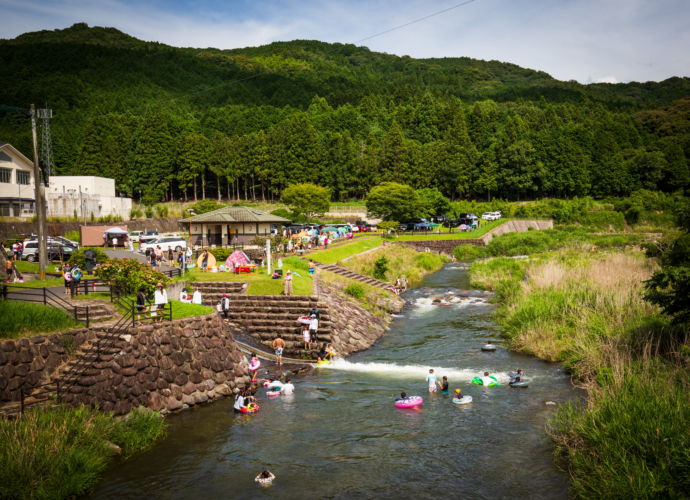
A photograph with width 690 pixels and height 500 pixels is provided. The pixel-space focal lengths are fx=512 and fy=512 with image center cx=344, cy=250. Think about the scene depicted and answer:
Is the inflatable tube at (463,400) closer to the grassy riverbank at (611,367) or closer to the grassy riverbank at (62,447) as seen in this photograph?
the grassy riverbank at (611,367)

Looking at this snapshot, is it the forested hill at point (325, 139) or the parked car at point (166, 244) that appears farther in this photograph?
the forested hill at point (325, 139)

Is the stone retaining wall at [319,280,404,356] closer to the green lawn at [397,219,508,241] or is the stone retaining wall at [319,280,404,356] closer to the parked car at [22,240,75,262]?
the parked car at [22,240,75,262]

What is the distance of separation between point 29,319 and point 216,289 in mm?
11827

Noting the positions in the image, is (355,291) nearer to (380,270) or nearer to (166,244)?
(380,270)

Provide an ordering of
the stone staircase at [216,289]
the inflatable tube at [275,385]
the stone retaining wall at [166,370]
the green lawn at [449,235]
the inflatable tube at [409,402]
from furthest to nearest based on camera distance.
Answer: the green lawn at [449,235]
the stone staircase at [216,289]
the inflatable tube at [275,385]
the inflatable tube at [409,402]
the stone retaining wall at [166,370]

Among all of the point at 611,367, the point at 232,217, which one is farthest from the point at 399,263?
the point at 611,367

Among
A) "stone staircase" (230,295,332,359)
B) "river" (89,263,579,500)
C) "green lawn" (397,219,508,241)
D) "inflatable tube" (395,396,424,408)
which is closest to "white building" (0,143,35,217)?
"stone staircase" (230,295,332,359)

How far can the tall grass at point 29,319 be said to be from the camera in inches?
640

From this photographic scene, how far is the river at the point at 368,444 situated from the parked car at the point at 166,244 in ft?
80.4

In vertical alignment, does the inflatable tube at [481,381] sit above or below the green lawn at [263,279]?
below

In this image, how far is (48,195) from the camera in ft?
197

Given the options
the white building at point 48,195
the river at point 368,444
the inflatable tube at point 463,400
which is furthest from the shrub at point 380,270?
the white building at point 48,195

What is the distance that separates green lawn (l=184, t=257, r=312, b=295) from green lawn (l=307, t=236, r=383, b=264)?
7.38m

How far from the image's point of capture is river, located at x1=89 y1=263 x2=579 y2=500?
12305mm
